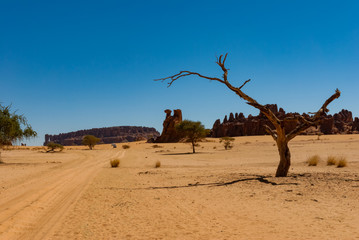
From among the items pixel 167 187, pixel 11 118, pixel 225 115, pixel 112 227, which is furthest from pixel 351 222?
pixel 225 115

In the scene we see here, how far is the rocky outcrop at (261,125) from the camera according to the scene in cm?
10944

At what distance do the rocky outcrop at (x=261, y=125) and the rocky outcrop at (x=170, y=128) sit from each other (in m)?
32.3

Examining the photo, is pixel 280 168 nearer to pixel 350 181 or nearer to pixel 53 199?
pixel 350 181

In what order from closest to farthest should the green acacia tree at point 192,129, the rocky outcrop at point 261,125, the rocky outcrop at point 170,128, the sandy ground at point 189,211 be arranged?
1. the sandy ground at point 189,211
2. the green acacia tree at point 192,129
3. the rocky outcrop at point 170,128
4. the rocky outcrop at point 261,125

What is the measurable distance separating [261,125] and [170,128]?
145 feet

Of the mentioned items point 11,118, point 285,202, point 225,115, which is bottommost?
point 285,202

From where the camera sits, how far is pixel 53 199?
A: 8.73m

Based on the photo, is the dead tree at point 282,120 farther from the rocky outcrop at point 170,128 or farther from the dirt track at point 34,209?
the rocky outcrop at point 170,128

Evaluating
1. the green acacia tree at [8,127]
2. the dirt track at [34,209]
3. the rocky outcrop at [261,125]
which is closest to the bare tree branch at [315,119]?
the dirt track at [34,209]

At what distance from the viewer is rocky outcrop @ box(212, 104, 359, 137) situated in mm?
109438

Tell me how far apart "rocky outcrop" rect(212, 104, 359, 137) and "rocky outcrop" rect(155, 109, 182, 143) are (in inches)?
1270

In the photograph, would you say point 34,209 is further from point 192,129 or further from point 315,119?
point 192,129

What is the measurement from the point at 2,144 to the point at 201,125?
2593cm

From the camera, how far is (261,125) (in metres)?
115
